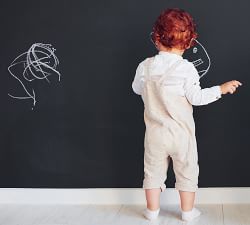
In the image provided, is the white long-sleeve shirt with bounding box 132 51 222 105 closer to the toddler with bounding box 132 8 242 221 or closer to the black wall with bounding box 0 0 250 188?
the toddler with bounding box 132 8 242 221

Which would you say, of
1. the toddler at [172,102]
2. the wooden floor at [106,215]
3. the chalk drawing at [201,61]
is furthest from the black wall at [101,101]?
the toddler at [172,102]

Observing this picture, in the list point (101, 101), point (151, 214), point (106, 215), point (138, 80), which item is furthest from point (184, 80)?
point (106, 215)

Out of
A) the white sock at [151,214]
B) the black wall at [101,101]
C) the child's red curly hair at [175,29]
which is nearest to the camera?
the child's red curly hair at [175,29]

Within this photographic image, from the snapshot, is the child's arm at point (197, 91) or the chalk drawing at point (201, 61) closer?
the child's arm at point (197, 91)

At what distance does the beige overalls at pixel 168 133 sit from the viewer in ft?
7.75

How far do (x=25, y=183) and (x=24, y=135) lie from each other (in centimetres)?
26

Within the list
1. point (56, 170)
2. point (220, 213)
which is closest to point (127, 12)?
point (56, 170)

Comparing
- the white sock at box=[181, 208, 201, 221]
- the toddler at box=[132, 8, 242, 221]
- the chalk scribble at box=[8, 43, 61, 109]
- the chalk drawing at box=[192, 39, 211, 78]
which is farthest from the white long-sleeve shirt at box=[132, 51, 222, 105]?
the chalk scribble at box=[8, 43, 61, 109]

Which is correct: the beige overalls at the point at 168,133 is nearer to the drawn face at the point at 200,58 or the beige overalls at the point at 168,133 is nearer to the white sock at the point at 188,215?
the white sock at the point at 188,215

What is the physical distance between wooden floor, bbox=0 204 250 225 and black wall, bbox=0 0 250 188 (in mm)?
134

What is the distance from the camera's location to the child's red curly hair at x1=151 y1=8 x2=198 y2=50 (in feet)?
7.63

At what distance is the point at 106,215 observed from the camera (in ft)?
8.31

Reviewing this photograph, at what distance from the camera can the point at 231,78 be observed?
2.61 m

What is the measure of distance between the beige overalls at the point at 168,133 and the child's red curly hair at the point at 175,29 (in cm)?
14
